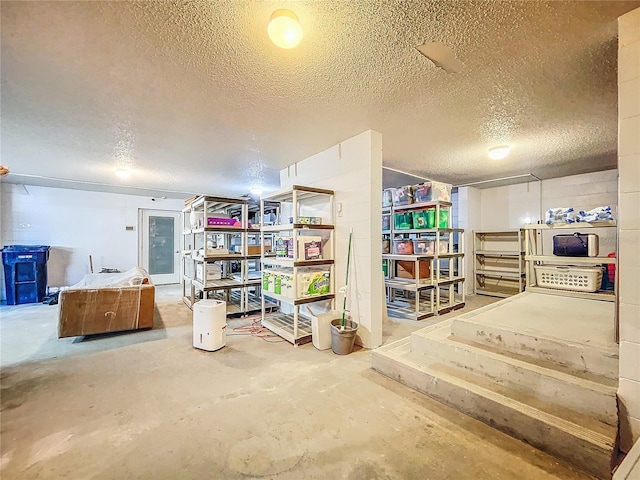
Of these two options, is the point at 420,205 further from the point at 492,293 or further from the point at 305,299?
the point at 492,293

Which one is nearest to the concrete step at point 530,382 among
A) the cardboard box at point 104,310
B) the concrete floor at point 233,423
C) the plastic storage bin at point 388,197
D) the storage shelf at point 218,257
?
the concrete floor at point 233,423

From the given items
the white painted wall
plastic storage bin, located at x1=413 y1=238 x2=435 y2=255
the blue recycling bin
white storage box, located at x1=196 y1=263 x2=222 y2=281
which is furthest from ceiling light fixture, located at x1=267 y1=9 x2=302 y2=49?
the blue recycling bin

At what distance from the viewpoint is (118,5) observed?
1.48 m

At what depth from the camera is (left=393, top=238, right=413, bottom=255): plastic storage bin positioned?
466 centimetres

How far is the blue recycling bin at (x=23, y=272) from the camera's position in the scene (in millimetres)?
5289

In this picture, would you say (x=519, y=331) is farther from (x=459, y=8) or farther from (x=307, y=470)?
(x=459, y=8)

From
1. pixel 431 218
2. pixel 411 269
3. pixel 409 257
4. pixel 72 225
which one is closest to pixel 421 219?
pixel 431 218

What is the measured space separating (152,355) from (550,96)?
4.83 metres

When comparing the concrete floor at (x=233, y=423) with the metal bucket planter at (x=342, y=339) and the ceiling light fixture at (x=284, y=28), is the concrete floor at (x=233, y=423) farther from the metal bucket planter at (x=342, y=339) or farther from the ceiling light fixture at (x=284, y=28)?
the ceiling light fixture at (x=284, y=28)

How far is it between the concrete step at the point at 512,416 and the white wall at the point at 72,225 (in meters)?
7.63

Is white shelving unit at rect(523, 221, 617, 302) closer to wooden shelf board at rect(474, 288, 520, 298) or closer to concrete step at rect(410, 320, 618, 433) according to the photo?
wooden shelf board at rect(474, 288, 520, 298)

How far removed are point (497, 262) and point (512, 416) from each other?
5.74 m

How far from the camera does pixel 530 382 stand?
74.7 inches

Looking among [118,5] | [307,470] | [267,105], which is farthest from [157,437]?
[267,105]
